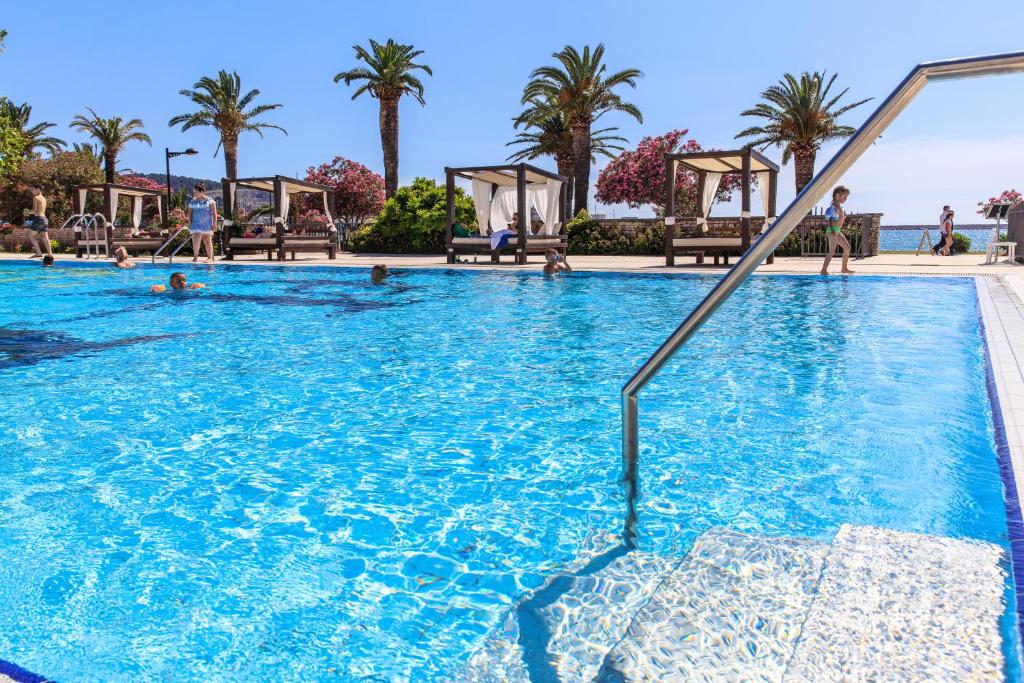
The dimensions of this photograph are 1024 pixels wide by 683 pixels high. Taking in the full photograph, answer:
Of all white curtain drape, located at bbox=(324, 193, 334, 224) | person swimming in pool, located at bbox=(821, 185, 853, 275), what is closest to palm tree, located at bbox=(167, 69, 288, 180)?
white curtain drape, located at bbox=(324, 193, 334, 224)

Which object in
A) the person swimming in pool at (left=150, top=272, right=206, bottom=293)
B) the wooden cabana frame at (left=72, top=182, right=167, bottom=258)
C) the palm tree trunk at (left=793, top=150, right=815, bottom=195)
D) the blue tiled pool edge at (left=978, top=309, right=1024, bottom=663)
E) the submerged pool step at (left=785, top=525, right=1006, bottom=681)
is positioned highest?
the palm tree trunk at (left=793, top=150, right=815, bottom=195)

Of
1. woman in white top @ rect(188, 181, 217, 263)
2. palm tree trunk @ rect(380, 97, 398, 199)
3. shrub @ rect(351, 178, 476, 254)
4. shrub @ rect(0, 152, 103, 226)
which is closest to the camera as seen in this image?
woman in white top @ rect(188, 181, 217, 263)

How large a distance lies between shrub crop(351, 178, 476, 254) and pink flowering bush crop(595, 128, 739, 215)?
2250cm

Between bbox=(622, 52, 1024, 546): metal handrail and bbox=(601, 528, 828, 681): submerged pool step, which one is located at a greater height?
bbox=(622, 52, 1024, 546): metal handrail

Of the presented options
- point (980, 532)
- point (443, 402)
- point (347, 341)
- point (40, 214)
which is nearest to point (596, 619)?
point (980, 532)

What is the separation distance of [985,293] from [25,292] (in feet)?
55.0

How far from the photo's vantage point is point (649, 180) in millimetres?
49844

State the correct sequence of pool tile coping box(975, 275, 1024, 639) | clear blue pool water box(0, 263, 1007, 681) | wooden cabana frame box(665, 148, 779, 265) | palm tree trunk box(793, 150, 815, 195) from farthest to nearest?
1. palm tree trunk box(793, 150, 815, 195)
2. wooden cabana frame box(665, 148, 779, 265)
3. pool tile coping box(975, 275, 1024, 639)
4. clear blue pool water box(0, 263, 1007, 681)

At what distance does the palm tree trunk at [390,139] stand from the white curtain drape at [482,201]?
37.1 ft

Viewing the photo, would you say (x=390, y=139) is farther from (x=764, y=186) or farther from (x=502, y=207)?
(x=764, y=186)

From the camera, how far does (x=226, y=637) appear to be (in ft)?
7.67

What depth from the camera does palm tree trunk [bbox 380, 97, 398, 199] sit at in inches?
1276

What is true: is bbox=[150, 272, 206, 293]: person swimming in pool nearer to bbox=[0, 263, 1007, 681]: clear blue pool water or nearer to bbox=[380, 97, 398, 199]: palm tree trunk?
bbox=[0, 263, 1007, 681]: clear blue pool water

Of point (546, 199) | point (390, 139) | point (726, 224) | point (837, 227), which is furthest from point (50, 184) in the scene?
point (837, 227)
